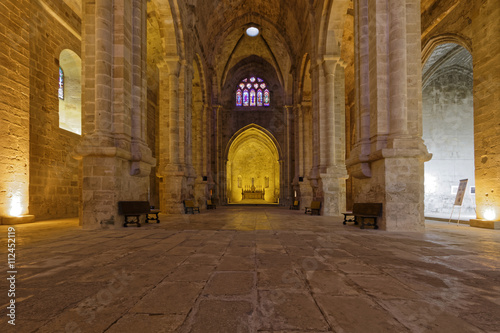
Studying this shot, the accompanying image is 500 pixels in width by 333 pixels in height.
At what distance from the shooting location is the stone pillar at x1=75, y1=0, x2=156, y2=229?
23.6 ft

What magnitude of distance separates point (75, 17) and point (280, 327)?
1661 cm

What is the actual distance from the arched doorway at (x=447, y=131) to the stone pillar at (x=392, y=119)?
31.6 feet

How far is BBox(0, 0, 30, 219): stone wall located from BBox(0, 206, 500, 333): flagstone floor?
6.52 m

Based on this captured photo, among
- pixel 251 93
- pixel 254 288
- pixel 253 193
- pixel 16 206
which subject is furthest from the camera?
pixel 253 193

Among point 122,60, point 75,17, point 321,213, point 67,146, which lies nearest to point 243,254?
point 122,60

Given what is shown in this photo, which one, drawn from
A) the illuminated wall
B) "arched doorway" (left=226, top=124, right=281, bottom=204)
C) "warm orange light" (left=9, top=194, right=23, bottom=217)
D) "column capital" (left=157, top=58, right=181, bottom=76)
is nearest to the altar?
→ "arched doorway" (left=226, top=124, right=281, bottom=204)

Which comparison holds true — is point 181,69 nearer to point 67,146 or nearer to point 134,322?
point 67,146

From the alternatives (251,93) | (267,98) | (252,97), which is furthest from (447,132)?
(251,93)

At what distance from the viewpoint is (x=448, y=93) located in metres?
15.6

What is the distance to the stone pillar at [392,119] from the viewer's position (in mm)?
6773

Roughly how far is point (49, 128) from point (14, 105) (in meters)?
2.06

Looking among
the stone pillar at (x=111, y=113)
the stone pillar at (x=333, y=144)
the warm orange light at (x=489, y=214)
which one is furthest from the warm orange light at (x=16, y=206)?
the warm orange light at (x=489, y=214)

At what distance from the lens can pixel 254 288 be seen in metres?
2.76

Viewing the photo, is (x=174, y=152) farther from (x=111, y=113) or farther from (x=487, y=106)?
(x=487, y=106)
